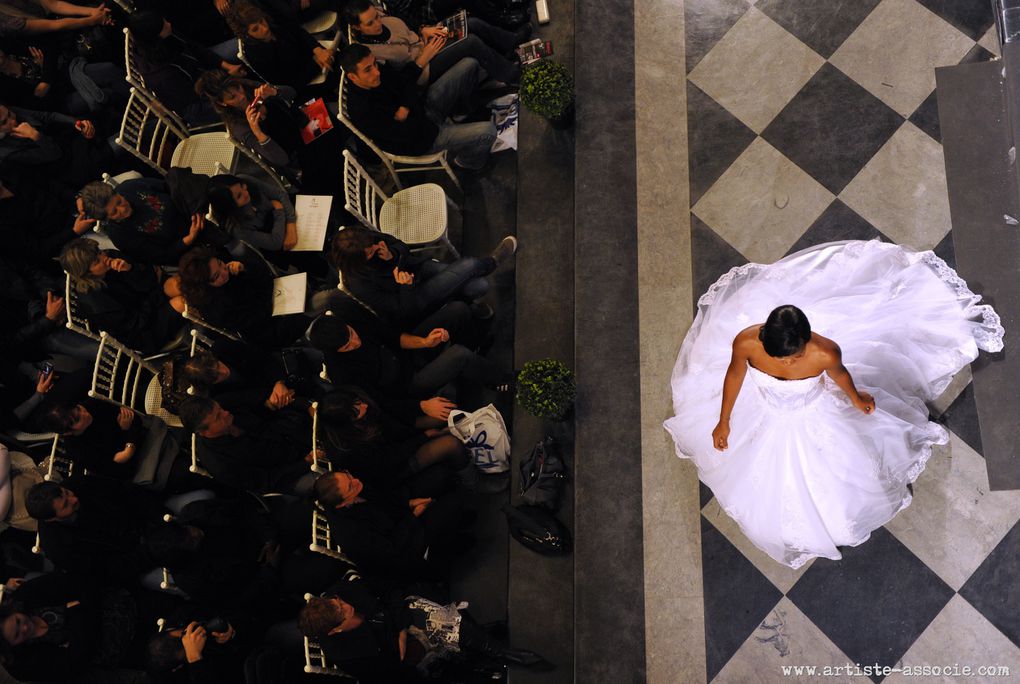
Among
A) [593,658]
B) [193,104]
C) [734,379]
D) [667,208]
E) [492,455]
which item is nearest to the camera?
[734,379]

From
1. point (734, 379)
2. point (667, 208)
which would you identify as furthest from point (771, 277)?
point (667, 208)

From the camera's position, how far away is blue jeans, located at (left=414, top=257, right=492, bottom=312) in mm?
3961

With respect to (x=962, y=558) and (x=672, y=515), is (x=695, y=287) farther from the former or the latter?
(x=962, y=558)

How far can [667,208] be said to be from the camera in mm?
4250

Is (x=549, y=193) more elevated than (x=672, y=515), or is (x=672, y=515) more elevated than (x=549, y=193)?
(x=549, y=193)

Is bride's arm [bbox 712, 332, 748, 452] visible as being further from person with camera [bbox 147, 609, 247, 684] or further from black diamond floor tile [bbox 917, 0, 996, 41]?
black diamond floor tile [bbox 917, 0, 996, 41]

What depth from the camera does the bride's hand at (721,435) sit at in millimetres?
3160

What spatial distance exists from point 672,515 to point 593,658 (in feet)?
2.56

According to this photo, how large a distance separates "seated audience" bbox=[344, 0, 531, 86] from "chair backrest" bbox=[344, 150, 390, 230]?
0.73 meters

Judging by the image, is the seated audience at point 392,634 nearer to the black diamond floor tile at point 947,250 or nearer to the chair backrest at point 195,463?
the chair backrest at point 195,463

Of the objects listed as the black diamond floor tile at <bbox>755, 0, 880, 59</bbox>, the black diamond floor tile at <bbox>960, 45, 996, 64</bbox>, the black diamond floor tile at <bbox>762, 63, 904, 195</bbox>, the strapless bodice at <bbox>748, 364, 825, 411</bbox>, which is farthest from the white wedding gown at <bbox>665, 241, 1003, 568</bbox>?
the black diamond floor tile at <bbox>755, 0, 880, 59</bbox>

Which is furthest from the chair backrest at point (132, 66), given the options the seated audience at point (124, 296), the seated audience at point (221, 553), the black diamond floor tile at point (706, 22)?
the black diamond floor tile at point (706, 22)

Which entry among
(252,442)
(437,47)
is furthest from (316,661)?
(437,47)

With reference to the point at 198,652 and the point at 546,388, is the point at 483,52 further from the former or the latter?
the point at 198,652
